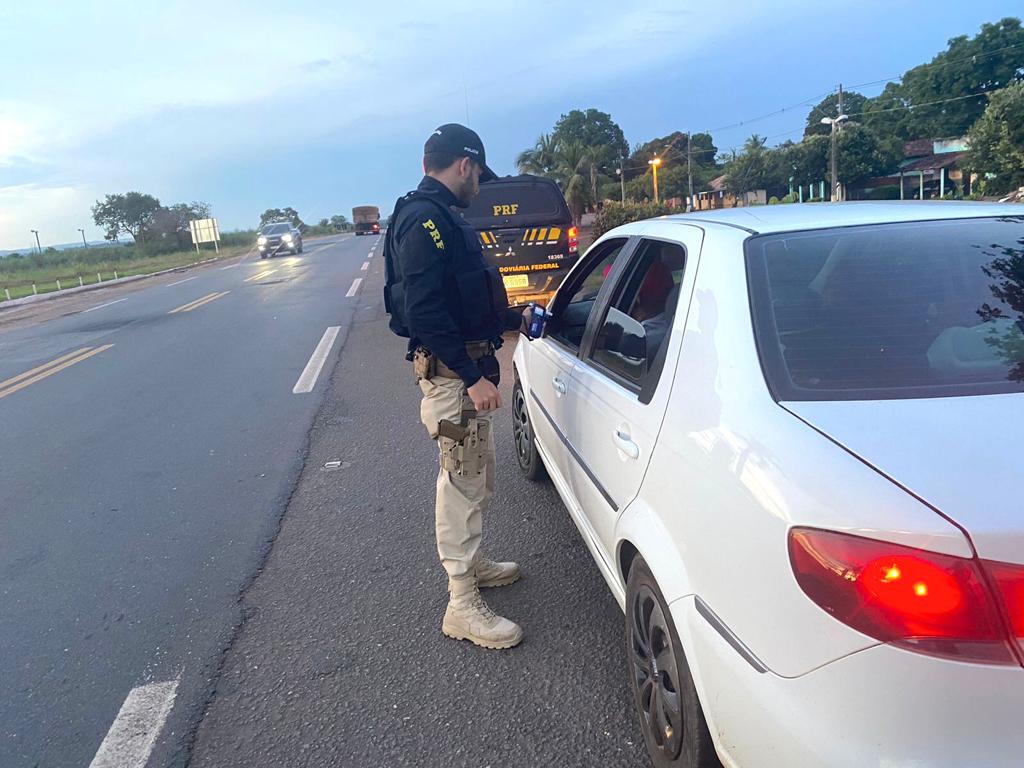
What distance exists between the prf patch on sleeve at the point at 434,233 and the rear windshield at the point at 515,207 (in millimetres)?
6801

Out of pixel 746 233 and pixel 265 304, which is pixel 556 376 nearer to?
pixel 746 233

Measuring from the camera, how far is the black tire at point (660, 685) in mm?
1979

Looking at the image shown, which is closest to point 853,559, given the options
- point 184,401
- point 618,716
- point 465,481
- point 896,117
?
point 618,716

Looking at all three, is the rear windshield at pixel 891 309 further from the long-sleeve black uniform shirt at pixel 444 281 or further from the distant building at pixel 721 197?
the distant building at pixel 721 197

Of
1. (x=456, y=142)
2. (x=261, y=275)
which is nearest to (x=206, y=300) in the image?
(x=261, y=275)

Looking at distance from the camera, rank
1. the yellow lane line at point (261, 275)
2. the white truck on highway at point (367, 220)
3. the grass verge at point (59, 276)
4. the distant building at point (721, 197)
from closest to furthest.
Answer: the yellow lane line at point (261, 275) → the grass verge at point (59, 276) → the distant building at point (721, 197) → the white truck on highway at point (367, 220)

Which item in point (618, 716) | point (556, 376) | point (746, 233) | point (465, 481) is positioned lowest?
point (618, 716)

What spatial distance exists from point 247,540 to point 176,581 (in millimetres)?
484

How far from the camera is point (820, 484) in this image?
4.91 feet

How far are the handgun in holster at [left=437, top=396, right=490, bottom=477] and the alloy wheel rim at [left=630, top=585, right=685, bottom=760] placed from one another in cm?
97

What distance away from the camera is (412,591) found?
348 centimetres

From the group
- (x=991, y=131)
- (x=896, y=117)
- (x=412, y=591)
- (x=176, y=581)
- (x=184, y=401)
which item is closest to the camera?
(x=412, y=591)

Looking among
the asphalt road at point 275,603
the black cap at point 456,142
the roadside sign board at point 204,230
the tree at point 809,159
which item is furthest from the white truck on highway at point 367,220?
the black cap at point 456,142

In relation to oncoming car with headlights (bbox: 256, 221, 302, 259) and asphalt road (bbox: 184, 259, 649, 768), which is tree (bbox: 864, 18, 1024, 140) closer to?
oncoming car with headlights (bbox: 256, 221, 302, 259)
